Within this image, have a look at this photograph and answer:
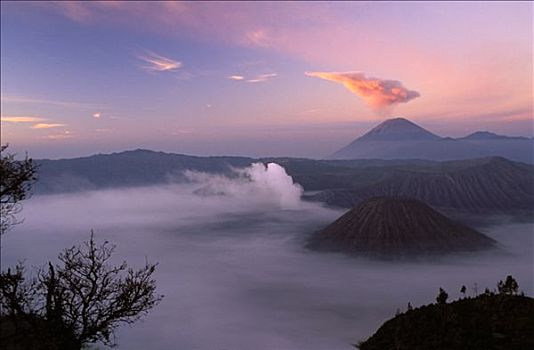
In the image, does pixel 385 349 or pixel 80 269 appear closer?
pixel 80 269

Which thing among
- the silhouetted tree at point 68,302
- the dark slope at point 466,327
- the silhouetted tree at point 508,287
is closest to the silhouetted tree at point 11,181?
the silhouetted tree at point 68,302

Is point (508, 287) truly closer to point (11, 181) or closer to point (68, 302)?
point (68, 302)

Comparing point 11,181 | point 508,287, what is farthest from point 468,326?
point 11,181

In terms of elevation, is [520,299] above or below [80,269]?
below

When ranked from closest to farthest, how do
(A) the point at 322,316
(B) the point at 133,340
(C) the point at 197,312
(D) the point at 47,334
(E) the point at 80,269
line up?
(D) the point at 47,334, (E) the point at 80,269, (B) the point at 133,340, (A) the point at 322,316, (C) the point at 197,312

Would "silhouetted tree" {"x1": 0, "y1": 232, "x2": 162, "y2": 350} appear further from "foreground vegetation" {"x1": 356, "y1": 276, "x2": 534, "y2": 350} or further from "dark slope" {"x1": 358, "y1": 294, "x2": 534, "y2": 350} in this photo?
"foreground vegetation" {"x1": 356, "y1": 276, "x2": 534, "y2": 350}

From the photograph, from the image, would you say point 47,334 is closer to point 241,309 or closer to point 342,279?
point 241,309

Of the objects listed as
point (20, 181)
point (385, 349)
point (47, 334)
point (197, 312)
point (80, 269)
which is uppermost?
point (20, 181)

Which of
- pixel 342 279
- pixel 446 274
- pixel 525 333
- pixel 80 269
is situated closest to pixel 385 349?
pixel 525 333

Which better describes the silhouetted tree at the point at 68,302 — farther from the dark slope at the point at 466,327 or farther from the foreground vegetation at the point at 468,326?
the foreground vegetation at the point at 468,326
